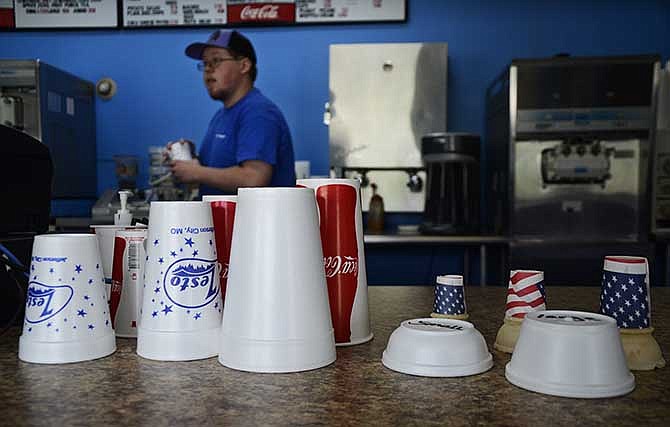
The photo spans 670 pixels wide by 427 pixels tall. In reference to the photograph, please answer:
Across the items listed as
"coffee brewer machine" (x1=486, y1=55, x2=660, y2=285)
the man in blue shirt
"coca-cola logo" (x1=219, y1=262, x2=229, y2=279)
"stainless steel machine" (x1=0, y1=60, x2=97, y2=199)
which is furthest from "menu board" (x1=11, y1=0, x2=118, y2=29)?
"coca-cola logo" (x1=219, y1=262, x2=229, y2=279)

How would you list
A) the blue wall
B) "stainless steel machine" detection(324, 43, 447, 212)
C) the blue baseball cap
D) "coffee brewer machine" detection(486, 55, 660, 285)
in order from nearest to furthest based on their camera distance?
the blue baseball cap
"coffee brewer machine" detection(486, 55, 660, 285)
"stainless steel machine" detection(324, 43, 447, 212)
the blue wall

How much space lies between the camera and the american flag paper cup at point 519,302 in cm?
71

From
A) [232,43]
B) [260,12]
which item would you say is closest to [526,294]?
[232,43]

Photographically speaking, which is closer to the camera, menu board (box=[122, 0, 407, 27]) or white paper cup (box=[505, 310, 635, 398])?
white paper cup (box=[505, 310, 635, 398])

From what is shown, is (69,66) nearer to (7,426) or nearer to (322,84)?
(322,84)

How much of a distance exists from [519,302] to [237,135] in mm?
1670

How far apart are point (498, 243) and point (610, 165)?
1.87 feet

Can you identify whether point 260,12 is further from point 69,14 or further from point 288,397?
point 288,397

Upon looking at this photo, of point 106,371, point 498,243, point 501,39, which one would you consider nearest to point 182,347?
point 106,371

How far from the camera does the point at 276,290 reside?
2.01 feet

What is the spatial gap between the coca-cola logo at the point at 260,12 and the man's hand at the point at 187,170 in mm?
1226

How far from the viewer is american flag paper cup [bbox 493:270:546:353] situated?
0.71 m

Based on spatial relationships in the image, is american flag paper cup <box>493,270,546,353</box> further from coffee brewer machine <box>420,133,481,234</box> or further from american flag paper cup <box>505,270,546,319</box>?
coffee brewer machine <box>420,133,481,234</box>

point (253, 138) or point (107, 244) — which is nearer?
point (107, 244)
